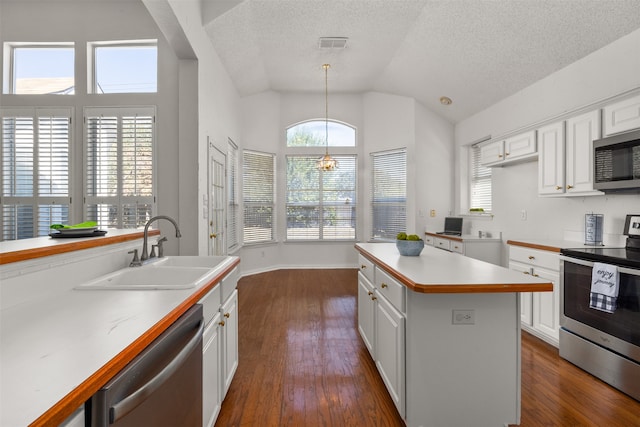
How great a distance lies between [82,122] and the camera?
12.4ft

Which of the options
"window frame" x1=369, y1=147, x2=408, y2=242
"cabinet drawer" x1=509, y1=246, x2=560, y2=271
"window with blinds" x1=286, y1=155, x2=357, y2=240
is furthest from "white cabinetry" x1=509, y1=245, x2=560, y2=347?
"window with blinds" x1=286, y1=155, x2=357, y2=240

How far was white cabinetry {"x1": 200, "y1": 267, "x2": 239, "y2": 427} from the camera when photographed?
159 cm

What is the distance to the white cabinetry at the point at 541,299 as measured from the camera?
283cm

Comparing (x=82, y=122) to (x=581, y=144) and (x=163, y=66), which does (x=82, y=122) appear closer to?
(x=163, y=66)

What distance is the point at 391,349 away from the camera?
1.93m

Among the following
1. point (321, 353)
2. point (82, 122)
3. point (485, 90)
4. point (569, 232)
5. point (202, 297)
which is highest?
point (485, 90)

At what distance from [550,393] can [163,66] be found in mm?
4865

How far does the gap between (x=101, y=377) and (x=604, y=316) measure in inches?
121

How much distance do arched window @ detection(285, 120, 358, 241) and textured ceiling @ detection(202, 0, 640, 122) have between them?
1.22 meters

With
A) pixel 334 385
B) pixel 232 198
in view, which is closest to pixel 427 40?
pixel 232 198

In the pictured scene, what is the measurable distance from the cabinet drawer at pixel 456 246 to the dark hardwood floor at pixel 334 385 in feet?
4.51

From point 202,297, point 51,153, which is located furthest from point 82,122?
point 202,297

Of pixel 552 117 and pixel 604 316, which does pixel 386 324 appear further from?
pixel 552 117

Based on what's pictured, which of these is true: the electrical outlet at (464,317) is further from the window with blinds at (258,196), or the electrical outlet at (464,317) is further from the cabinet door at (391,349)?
the window with blinds at (258,196)
